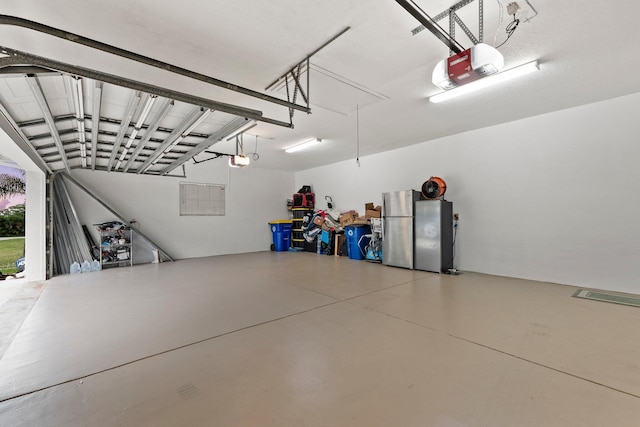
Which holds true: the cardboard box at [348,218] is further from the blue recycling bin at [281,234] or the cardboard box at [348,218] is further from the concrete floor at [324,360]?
the concrete floor at [324,360]

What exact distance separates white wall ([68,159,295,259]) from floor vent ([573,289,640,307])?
25.9ft

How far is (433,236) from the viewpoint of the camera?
532cm

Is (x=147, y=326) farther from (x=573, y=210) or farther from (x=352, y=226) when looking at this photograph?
(x=573, y=210)

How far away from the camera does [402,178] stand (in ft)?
22.0

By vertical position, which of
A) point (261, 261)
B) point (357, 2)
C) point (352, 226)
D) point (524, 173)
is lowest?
point (261, 261)

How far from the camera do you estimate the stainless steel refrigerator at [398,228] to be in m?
5.70

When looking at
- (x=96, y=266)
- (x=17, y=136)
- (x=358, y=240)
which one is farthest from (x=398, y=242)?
(x=96, y=266)

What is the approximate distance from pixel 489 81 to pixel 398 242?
3481 mm

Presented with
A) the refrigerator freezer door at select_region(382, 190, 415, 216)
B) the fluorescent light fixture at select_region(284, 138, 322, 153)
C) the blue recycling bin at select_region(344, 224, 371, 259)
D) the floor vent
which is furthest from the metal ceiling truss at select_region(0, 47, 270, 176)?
the floor vent

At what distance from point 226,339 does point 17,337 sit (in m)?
2.11

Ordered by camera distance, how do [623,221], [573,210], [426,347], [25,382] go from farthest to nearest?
[573,210] < [623,221] < [426,347] < [25,382]

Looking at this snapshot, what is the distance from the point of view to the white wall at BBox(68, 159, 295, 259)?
21.6 ft

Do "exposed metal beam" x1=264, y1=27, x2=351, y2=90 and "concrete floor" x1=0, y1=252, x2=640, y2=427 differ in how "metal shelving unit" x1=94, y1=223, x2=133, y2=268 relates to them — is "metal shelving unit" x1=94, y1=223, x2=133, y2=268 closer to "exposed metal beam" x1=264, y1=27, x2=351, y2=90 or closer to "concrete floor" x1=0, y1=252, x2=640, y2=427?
"concrete floor" x1=0, y1=252, x2=640, y2=427

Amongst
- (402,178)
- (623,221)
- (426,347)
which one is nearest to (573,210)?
(623,221)
